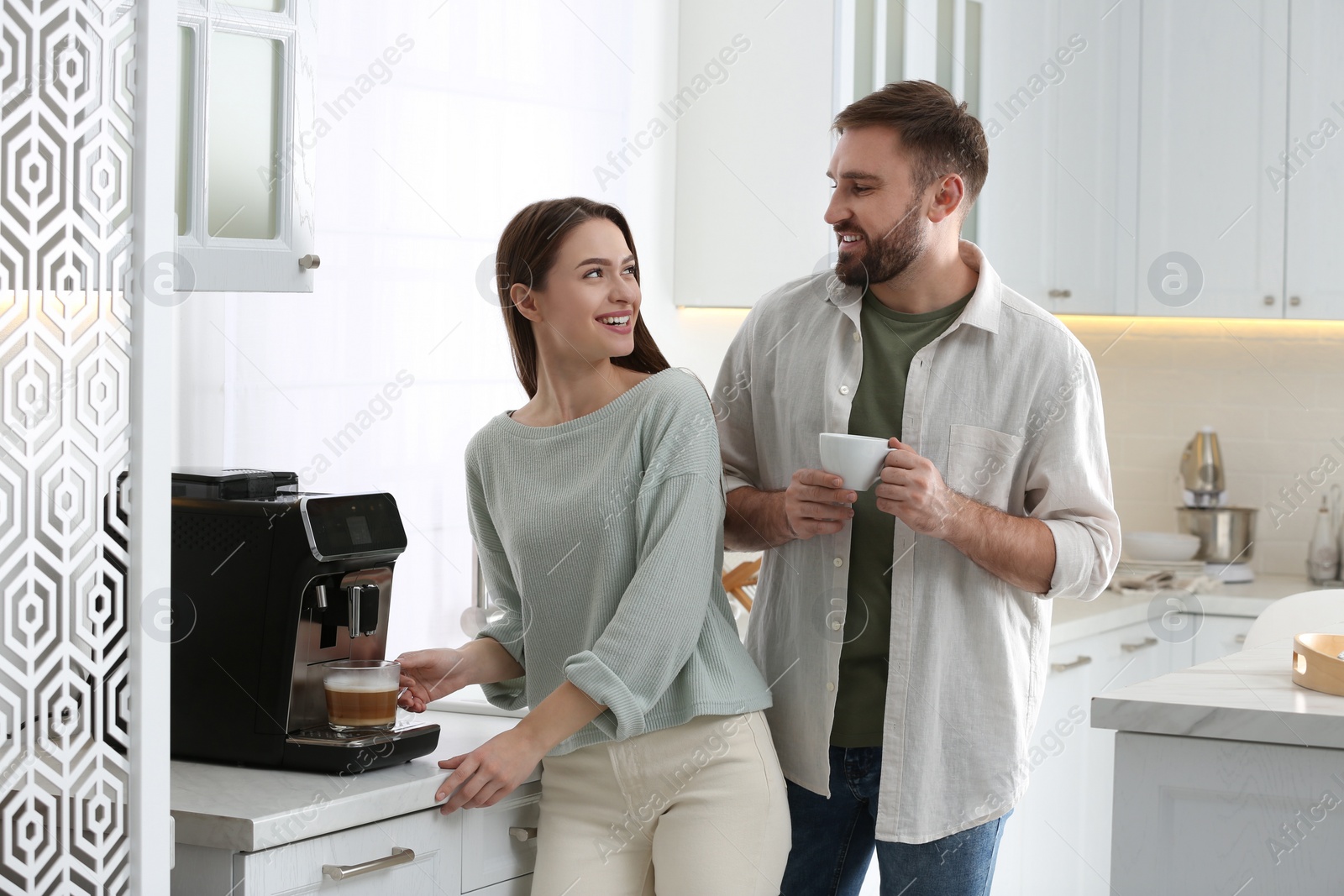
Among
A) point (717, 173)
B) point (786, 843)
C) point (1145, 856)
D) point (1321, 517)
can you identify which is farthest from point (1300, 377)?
point (786, 843)

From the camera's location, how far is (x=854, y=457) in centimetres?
150

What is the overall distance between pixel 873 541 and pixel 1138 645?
5.94ft

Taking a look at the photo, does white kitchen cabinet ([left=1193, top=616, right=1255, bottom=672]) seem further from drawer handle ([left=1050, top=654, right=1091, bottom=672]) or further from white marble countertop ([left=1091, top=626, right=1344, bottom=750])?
white marble countertop ([left=1091, top=626, right=1344, bottom=750])

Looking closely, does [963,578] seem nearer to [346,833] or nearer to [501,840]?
[501,840]

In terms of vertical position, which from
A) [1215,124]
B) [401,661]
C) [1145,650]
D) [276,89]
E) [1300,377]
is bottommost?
[1145,650]

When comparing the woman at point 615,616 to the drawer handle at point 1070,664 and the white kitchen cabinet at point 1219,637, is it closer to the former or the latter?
the drawer handle at point 1070,664

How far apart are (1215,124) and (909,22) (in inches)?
29.9

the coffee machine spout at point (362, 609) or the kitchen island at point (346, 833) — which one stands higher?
the coffee machine spout at point (362, 609)

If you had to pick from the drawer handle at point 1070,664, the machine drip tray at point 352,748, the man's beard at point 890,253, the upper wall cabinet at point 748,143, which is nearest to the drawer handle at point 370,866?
the machine drip tray at point 352,748

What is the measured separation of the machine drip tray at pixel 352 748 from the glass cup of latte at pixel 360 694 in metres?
0.02

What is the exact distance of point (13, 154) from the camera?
3.76ft

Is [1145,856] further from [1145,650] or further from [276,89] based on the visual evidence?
[1145,650]

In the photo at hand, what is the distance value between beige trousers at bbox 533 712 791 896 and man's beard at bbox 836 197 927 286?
548mm

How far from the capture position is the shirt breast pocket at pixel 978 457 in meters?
1.62
